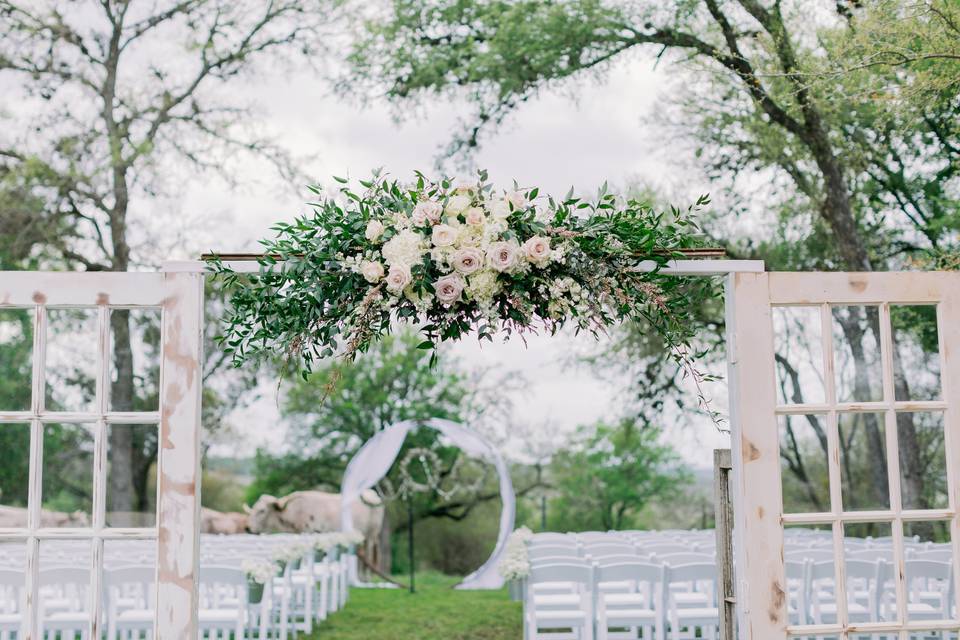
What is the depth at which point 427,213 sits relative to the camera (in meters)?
3.75

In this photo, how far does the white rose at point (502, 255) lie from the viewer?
12.0 feet

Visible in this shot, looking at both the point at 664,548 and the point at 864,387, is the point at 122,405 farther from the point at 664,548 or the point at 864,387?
the point at 864,387

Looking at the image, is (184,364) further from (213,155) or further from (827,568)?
(213,155)

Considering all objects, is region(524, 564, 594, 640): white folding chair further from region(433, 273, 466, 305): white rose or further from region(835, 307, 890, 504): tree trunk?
region(835, 307, 890, 504): tree trunk

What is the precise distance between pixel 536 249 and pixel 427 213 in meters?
0.43

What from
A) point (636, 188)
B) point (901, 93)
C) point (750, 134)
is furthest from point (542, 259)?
point (636, 188)

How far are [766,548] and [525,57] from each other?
9.25m

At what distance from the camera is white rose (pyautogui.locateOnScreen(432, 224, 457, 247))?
3676mm

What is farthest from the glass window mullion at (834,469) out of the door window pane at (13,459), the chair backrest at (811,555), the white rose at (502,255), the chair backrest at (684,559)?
the door window pane at (13,459)

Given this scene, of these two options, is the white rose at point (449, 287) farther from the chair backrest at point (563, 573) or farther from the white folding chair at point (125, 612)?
the white folding chair at point (125, 612)

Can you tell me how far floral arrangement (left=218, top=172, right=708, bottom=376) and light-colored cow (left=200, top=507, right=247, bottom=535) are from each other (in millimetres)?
13979

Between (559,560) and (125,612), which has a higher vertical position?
(559,560)

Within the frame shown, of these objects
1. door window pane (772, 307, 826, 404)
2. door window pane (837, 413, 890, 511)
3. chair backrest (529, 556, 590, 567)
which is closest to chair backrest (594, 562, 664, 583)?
chair backrest (529, 556, 590, 567)

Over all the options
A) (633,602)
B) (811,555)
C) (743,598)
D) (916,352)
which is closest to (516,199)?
(743,598)
